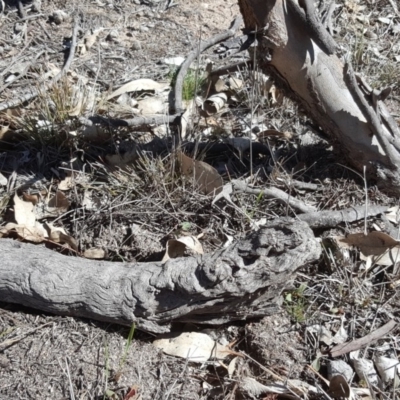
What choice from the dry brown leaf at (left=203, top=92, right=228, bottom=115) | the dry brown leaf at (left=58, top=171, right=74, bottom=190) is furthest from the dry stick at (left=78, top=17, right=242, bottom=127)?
the dry brown leaf at (left=58, top=171, right=74, bottom=190)

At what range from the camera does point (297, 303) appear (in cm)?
241

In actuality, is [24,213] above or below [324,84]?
below

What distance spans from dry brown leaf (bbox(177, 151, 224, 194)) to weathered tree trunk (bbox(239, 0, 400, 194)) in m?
0.48

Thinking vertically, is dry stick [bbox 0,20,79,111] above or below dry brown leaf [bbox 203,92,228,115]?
below

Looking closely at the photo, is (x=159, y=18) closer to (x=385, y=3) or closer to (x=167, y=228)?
(x=385, y=3)

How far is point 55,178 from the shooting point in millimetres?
2953

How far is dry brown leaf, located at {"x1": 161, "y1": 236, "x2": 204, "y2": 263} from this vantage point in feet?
8.20

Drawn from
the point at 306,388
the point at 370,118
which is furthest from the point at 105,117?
the point at 306,388

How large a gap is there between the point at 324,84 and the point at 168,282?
1.07 m

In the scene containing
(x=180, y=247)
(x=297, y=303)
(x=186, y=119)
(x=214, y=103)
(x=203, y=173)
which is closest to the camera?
(x=297, y=303)

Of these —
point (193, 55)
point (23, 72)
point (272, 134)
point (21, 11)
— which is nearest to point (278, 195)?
point (272, 134)

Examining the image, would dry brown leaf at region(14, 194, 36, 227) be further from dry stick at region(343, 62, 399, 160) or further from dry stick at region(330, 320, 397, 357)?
dry stick at region(343, 62, 399, 160)

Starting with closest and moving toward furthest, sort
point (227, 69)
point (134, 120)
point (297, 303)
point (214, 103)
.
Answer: point (297, 303)
point (134, 120)
point (214, 103)
point (227, 69)

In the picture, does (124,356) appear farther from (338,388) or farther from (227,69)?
(227,69)
